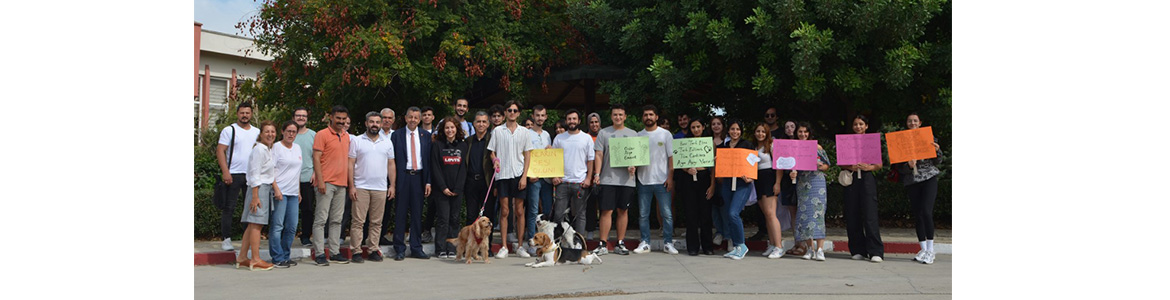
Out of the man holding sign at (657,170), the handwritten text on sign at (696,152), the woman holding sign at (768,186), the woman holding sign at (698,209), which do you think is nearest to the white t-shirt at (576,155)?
the man holding sign at (657,170)

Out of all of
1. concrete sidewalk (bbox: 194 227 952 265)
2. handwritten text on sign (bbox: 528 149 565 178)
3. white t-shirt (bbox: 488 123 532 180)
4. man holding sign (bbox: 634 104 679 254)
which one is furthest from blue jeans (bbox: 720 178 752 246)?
white t-shirt (bbox: 488 123 532 180)

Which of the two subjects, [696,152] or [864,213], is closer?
[864,213]

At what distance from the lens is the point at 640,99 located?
12.6 m

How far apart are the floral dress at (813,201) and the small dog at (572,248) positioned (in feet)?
7.54

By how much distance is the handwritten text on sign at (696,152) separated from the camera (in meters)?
9.52

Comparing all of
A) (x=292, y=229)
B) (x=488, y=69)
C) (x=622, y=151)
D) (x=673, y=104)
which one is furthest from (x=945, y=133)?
(x=292, y=229)

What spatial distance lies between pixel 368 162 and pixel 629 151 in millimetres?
2780

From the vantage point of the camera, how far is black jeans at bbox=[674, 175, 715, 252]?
980 cm

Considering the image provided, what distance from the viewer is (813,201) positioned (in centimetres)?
924

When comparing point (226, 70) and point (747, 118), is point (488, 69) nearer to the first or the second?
point (747, 118)

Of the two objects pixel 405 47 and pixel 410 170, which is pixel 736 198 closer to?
pixel 410 170

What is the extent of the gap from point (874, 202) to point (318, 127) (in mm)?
8791

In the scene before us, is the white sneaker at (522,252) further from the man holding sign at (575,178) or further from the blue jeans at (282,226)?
the blue jeans at (282,226)

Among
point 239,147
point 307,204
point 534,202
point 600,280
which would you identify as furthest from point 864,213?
point 239,147
